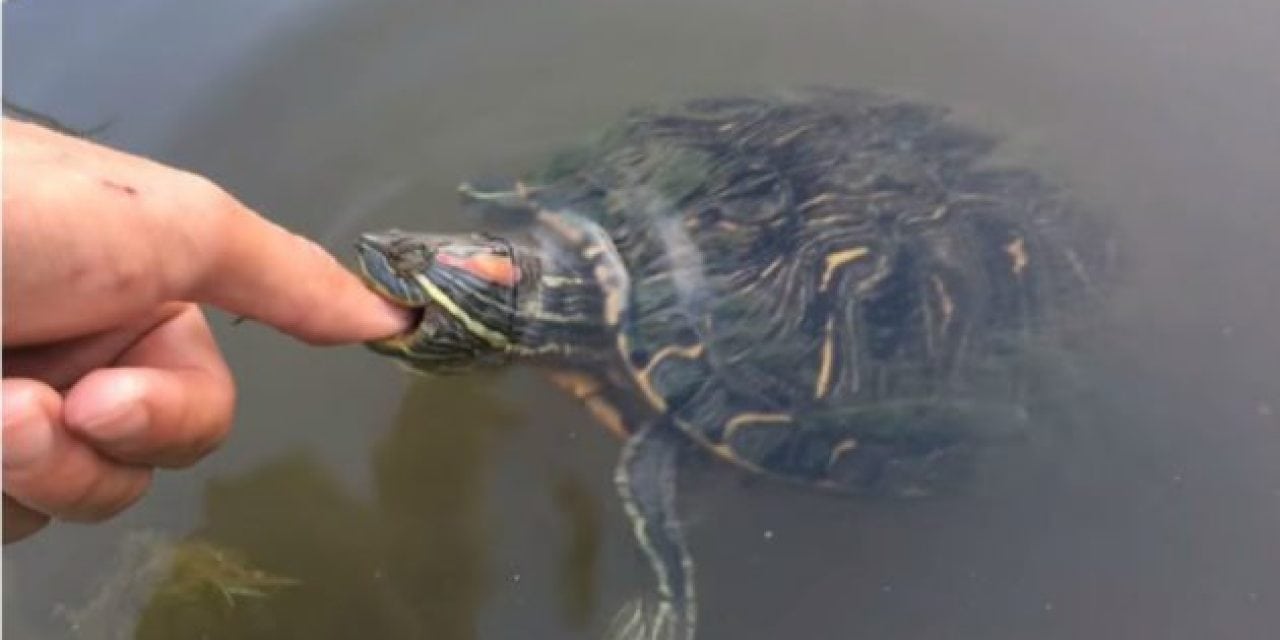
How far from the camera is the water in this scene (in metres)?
2.18

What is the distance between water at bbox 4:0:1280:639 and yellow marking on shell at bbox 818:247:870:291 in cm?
42

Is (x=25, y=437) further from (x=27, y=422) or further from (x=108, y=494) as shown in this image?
(x=108, y=494)

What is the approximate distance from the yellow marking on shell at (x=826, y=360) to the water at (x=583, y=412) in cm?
24

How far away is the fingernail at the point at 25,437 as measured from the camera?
120 cm

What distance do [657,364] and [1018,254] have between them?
0.65 meters

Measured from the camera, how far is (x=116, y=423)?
1.28 metres

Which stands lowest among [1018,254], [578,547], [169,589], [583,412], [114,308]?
[169,589]

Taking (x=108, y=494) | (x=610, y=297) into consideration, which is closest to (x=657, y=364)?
(x=610, y=297)

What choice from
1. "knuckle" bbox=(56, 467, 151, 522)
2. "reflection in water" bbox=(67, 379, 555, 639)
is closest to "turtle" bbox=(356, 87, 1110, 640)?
"reflection in water" bbox=(67, 379, 555, 639)

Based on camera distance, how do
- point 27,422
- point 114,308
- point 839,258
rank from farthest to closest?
point 839,258 < point 114,308 < point 27,422

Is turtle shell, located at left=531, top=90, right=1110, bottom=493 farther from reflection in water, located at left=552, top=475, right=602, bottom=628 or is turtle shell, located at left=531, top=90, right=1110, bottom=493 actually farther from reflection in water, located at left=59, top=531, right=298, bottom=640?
reflection in water, located at left=59, top=531, right=298, bottom=640

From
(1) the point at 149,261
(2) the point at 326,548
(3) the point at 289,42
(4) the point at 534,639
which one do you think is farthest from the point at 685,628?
(3) the point at 289,42

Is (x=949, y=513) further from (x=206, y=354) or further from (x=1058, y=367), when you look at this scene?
(x=206, y=354)

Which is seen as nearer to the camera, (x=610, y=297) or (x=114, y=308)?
(x=114, y=308)
